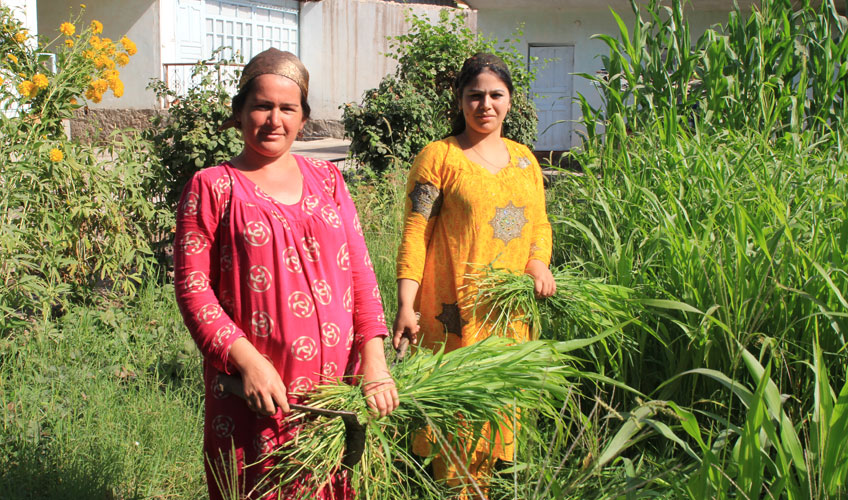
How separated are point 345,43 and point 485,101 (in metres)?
14.5

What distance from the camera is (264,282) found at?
1704 mm

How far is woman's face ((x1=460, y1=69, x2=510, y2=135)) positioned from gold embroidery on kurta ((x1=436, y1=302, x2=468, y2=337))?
604mm

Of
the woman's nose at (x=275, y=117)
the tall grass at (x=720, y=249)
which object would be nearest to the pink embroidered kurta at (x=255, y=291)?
the woman's nose at (x=275, y=117)

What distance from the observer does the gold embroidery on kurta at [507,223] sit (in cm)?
256

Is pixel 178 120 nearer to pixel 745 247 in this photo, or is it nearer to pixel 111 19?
pixel 745 247

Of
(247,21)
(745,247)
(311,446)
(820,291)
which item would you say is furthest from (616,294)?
(247,21)

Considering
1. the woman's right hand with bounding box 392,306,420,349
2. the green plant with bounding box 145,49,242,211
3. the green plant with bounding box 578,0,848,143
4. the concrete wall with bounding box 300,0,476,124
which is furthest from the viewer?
the concrete wall with bounding box 300,0,476,124

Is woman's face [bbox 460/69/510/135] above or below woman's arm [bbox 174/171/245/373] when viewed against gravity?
above

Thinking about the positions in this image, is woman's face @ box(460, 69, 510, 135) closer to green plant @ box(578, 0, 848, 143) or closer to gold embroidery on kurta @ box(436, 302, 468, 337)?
gold embroidery on kurta @ box(436, 302, 468, 337)

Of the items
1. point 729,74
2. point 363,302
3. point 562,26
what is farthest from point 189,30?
point 363,302

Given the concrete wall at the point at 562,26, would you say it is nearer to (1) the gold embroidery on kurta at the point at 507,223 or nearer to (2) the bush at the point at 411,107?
(2) the bush at the point at 411,107

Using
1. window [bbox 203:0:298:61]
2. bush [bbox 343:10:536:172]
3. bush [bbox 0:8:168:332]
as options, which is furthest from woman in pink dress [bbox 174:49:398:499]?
window [bbox 203:0:298:61]

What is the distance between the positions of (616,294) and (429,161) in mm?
792

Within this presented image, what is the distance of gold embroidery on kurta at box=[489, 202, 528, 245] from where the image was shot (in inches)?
101
